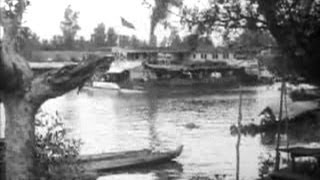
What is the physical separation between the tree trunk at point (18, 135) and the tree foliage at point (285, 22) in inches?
131

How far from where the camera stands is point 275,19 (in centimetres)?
691

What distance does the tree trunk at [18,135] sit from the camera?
524 cm

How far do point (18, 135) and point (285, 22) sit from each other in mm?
3786

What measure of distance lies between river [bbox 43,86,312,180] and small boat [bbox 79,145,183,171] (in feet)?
0.70

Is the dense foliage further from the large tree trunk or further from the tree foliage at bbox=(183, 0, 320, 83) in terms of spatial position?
the tree foliage at bbox=(183, 0, 320, 83)

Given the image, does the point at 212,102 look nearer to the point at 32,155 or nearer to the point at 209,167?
the point at 209,167

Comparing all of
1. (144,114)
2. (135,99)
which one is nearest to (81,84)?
(144,114)

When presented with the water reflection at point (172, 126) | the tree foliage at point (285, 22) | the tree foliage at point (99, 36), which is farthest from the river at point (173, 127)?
the tree foliage at point (99, 36)

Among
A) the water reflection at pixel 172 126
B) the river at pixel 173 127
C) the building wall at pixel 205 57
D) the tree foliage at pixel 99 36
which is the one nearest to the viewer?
the river at pixel 173 127

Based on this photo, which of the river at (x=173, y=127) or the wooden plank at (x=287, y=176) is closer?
the wooden plank at (x=287, y=176)

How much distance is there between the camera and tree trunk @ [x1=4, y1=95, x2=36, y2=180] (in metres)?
5.24

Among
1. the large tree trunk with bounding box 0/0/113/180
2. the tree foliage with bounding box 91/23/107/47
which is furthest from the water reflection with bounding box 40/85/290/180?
the tree foliage with bounding box 91/23/107/47

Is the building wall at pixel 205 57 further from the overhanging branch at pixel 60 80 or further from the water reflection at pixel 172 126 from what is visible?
the overhanging branch at pixel 60 80

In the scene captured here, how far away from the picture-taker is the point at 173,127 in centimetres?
2327
